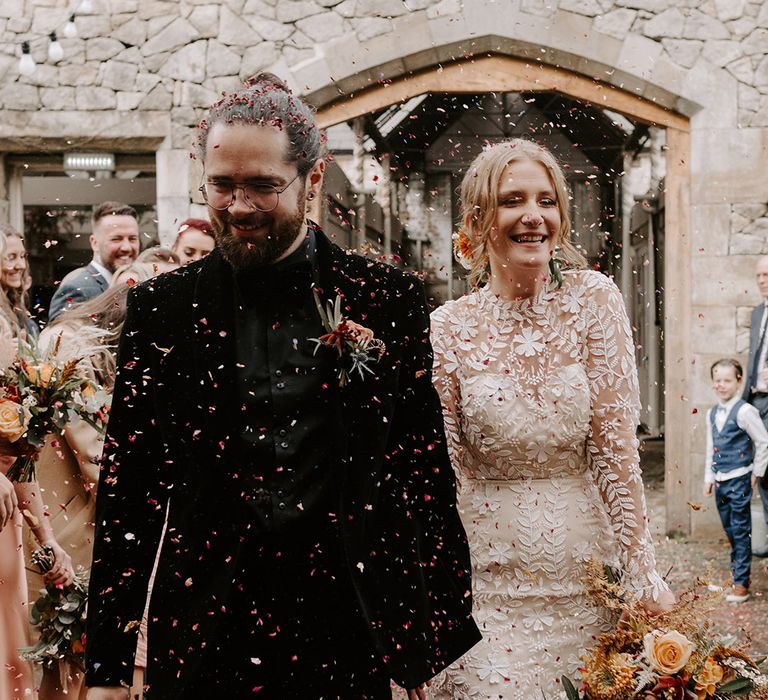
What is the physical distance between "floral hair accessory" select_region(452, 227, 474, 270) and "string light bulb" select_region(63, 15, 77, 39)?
20.8 ft

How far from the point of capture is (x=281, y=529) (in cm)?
222

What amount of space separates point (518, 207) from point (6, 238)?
3136 mm

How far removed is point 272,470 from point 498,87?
7.48m

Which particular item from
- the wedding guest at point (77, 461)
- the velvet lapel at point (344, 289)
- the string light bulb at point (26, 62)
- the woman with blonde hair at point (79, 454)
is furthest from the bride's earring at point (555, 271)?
the string light bulb at point (26, 62)

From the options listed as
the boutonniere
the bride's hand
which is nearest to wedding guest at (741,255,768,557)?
the bride's hand

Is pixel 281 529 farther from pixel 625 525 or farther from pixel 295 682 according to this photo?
pixel 625 525

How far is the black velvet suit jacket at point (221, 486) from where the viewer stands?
2266mm

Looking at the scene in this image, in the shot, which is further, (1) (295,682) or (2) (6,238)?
(2) (6,238)

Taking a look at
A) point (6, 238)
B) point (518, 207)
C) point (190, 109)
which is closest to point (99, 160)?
point (190, 109)

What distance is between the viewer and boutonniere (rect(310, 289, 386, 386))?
2303mm

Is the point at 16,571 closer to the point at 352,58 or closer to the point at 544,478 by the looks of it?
the point at 544,478

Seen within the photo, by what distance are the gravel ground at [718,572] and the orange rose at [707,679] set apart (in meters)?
2.91

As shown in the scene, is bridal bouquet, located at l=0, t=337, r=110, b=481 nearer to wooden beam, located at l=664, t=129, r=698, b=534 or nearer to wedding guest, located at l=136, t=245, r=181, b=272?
wedding guest, located at l=136, t=245, r=181, b=272

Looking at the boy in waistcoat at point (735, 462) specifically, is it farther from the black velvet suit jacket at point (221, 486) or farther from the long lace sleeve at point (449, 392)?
the black velvet suit jacket at point (221, 486)
